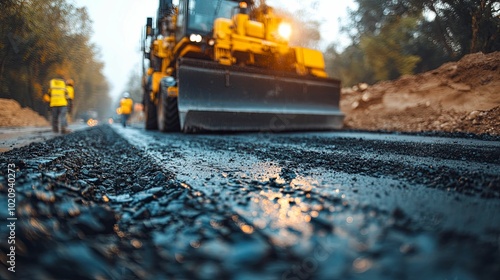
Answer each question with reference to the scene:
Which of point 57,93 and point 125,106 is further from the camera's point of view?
point 125,106

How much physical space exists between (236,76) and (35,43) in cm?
351

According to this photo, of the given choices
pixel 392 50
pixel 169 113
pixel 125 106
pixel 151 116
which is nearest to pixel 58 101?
pixel 151 116

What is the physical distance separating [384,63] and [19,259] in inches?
397

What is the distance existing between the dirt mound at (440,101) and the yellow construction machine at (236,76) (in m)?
1.73

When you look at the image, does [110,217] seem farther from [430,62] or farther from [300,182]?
[430,62]

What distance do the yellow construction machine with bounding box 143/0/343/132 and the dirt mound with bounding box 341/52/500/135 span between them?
1731mm

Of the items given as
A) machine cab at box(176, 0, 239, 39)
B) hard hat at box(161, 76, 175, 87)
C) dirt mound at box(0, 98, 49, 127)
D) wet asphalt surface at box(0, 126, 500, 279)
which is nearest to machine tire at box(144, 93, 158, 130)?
hard hat at box(161, 76, 175, 87)

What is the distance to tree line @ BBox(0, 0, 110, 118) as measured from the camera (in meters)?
3.13

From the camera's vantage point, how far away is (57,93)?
248 inches

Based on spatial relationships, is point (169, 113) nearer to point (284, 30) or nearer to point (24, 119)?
point (284, 30)

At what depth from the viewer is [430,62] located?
6008 mm

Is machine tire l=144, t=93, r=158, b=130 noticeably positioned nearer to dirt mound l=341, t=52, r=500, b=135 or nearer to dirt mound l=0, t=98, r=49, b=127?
dirt mound l=0, t=98, r=49, b=127

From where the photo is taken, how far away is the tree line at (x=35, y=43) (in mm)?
3129

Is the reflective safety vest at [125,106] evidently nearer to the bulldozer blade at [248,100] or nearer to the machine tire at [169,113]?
the machine tire at [169,113]
